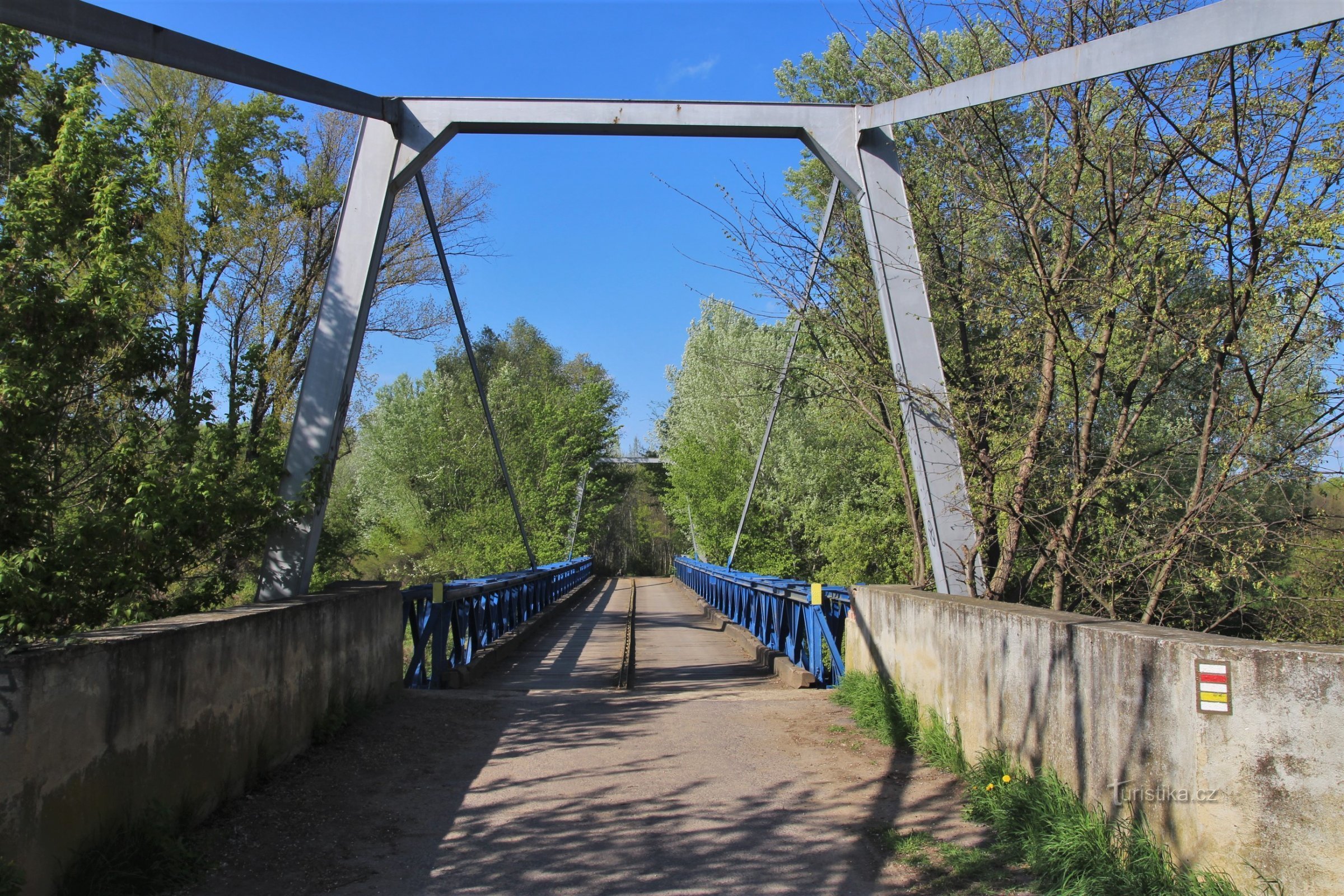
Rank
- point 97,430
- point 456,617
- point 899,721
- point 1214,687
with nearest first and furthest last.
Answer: point 1214,687, point 97,430, point 899,721, point 456,617

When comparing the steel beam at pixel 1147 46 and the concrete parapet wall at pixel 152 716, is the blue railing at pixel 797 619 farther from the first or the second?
the concrete parapet wall at pixel 152 716

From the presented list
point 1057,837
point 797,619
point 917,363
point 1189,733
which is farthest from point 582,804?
point 797,619

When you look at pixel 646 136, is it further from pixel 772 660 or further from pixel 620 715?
pixel 772 660

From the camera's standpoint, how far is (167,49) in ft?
16.4

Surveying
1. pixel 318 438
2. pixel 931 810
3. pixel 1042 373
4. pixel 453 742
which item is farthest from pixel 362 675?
pixel 1042 373

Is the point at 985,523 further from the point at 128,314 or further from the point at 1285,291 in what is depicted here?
the point at 128,314

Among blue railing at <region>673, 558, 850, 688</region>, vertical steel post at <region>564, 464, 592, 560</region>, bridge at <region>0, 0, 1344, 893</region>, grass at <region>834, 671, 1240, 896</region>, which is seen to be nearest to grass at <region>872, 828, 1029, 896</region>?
grass at <region>834, 671, 1240, 896</region>

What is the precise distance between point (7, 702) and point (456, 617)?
710 centimetres

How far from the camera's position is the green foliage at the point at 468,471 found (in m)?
27.2

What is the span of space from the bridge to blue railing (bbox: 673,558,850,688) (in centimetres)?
17

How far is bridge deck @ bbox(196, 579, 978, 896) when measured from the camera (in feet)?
12.1

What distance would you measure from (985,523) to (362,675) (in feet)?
14.9

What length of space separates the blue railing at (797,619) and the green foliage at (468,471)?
8872mm

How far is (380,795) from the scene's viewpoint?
481 centimetres
